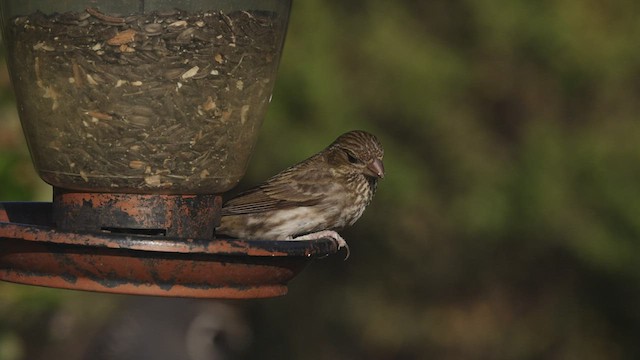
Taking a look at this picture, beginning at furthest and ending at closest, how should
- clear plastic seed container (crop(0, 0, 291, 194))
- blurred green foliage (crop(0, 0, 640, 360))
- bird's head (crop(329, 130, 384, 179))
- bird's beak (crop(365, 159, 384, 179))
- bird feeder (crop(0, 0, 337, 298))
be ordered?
blurred green foliage (crop(0, 0, 640, 360)) → bird's head (crop(329, 130, 384, 179)) → bird's beak (crop(365, 159, 384, 179)) → clear plastic seed container (crop(0, 0, 291, 194)) → bird feeder (crop(0, 0, 337, 298))

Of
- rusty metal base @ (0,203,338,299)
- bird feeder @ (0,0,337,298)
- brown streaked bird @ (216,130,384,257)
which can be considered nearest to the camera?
rusty metal base @ (0,203,338,299)

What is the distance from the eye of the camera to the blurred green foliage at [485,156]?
322 inches

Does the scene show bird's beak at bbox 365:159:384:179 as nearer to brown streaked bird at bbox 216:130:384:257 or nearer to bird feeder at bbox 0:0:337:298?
brown streaked bird at bbox 216:130:384:257

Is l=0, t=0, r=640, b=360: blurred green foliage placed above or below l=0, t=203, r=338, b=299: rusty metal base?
below

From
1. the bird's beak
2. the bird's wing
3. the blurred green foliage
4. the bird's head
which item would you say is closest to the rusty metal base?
the bird's wing

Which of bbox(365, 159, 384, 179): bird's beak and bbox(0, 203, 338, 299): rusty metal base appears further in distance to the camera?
bbox(365, 159, 384, 179): bird's beak

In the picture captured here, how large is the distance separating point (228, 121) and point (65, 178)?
54 centimetres

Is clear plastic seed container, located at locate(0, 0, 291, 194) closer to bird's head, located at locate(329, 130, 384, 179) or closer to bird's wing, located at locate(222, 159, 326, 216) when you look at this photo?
bird's wing, located at locate(222, 159, 326, 216)

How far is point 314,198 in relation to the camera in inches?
243

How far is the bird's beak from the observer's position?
6126 mm

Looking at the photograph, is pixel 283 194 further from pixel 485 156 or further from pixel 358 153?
pixel 485 156

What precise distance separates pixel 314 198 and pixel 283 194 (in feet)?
0.58

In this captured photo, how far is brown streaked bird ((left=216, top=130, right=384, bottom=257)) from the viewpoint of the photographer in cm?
578

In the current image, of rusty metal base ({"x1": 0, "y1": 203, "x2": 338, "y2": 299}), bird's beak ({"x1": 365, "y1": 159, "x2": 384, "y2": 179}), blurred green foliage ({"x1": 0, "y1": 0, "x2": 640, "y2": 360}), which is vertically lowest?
blurred green foliage ({"x1": 0, "y1": 0, "x2": 640, "y2": 360})
